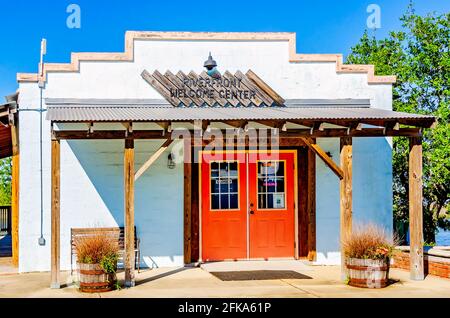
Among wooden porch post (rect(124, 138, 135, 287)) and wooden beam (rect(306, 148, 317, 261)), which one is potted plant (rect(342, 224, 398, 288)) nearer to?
wooden beam (rect(306, 148, 317, 261))

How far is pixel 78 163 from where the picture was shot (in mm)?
12180

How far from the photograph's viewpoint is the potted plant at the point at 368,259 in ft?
32.2

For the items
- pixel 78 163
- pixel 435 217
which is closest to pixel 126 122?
pixel 78 163

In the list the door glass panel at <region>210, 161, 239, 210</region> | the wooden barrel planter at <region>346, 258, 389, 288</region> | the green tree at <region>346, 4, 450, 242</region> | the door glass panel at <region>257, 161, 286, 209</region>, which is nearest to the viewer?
the wooden barrel planter at <region>346, 258, 389, 288</region>

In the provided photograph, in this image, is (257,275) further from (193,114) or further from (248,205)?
(193,114)

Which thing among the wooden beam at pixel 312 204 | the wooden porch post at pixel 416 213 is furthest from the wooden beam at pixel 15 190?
the wooden porch post at pixel 416 213

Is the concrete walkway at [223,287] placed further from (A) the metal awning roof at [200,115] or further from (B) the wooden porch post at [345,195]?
(A) the metal awning roof at [200,115]

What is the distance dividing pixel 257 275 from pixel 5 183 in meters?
19.3

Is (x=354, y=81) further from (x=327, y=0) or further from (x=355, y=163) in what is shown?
(x=327, y=0)

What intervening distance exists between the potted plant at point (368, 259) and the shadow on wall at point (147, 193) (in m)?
3.79

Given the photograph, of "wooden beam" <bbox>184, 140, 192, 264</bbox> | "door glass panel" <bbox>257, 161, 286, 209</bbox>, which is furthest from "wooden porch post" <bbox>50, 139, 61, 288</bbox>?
"door glass panel" <bbox>257, 161, 286, 209</bbox>

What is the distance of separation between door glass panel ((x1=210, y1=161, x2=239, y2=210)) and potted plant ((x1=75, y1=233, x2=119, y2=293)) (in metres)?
3.67

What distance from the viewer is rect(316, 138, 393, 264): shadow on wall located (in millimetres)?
12898

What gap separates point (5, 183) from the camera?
27.8m
